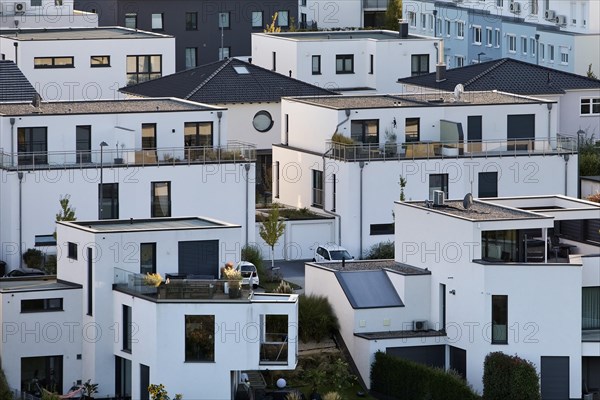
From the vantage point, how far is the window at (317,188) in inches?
2990

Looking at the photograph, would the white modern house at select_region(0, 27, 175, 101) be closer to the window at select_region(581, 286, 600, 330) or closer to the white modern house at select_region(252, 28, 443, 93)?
the white modern house at select_region(252, 28, 443, 93)

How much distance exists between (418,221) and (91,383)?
9936 millimetres

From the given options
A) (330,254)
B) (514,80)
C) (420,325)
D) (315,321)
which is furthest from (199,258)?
(514,80)

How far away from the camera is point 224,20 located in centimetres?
11462

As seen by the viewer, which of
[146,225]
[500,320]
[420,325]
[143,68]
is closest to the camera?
[500,320]

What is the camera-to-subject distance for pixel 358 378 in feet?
197


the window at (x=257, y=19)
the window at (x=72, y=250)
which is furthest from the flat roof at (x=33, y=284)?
the window at (x=257, y=19)

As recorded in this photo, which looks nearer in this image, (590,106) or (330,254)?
(330,254)

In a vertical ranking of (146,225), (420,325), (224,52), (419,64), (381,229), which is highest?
(224,52)

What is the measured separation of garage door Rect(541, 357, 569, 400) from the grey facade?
56523 millimetres

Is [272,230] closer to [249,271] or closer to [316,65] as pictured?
[249,271]

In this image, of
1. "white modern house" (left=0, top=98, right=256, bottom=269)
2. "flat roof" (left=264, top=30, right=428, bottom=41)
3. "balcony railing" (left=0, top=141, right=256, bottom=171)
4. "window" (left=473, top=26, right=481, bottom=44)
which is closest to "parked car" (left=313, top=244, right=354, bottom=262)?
"white modern house" (left=0, top=98, right=256, bottom=269)

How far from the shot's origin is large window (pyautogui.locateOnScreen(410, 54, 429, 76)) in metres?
96.4

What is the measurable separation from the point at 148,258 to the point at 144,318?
218cm
